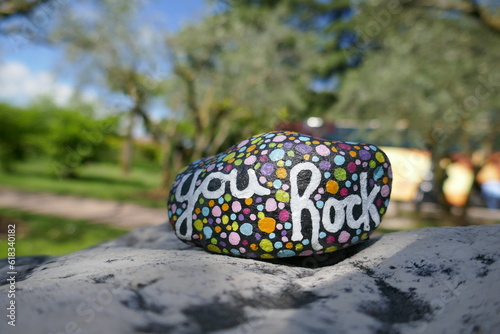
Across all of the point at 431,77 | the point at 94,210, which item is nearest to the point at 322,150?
the point at 431,77

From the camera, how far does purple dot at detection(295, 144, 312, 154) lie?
276 centimetres

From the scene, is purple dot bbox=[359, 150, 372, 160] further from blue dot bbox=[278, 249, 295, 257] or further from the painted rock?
blue dot bbox=[278, 249, 295, 257]

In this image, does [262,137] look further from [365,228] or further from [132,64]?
[132,64]

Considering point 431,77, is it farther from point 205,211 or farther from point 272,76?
point 205,211

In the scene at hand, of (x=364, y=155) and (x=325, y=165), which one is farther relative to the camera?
(x=364, y=155)

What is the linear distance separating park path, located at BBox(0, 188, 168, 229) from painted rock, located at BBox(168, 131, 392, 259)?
222 inches

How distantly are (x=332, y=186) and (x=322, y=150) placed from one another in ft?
0.85

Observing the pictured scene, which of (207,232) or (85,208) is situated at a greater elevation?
(207,232)

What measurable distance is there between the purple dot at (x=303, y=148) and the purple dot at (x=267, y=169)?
0.22 metres

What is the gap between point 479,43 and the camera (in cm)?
882

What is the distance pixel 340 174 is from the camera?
8.94ft

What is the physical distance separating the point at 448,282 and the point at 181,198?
1.89 m

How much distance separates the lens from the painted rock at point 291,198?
106 inches

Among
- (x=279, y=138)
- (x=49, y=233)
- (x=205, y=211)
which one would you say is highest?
(x=279, y=138)
